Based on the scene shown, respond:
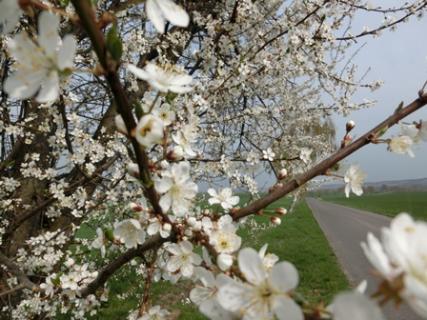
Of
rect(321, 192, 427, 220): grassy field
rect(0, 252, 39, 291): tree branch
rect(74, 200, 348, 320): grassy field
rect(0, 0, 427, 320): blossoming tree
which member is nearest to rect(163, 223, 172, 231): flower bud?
rect(0, 0, 427, 320): blossoming tree

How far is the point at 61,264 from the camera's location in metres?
3.94

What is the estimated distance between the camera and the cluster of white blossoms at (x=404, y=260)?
56cm

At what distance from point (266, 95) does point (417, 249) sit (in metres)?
5.35

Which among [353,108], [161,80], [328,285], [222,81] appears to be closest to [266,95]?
[353,108]

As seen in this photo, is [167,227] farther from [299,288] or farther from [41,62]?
[299,288]

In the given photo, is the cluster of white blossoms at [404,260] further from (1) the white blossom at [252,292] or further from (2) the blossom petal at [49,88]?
(2) the blossom petal at [49,88]

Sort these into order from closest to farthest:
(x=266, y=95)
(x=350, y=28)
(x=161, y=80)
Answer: (x=161, y=80), (x=350, y=28), (x=266, y=95)

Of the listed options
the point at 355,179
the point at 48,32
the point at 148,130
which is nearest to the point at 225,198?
the point at 355,179

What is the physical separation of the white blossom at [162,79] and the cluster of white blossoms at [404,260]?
45 cm

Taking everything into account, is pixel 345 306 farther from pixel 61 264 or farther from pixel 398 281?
pixel 61 264

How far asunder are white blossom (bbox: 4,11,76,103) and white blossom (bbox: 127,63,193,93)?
127 millimetres

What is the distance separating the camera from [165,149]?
113 cm

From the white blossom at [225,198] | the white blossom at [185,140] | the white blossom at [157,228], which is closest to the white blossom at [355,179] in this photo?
the white blossom at [225,198]

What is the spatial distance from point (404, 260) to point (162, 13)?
589 millimetres
